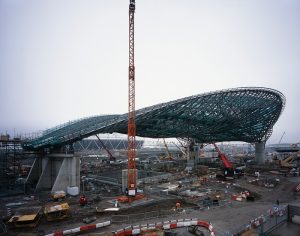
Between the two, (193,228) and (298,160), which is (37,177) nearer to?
(193,228)

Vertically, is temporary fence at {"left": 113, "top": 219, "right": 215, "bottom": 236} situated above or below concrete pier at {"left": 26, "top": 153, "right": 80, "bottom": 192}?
below

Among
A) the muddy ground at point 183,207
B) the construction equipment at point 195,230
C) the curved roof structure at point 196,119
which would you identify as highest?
the curved roof structure at point 196,119

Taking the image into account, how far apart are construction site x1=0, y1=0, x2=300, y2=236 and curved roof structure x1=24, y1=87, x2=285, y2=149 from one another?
325 millimetres

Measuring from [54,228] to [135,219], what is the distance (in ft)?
28.7

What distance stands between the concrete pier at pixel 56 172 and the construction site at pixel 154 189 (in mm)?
187

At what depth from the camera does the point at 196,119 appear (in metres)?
74.3

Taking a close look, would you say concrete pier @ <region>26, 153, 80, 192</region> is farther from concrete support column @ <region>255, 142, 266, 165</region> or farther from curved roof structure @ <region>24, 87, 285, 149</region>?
concrete support column @ <region>255, 142, 266, 165</region>

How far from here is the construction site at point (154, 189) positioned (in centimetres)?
2738

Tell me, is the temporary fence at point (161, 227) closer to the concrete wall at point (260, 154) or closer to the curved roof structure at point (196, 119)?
the curved roof structure at point (196, 119)

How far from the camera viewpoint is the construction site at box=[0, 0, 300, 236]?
27.4 m

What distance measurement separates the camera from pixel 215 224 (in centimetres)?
2725

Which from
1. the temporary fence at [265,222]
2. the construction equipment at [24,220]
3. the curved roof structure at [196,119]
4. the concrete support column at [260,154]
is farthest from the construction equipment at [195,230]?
the concrete support column at [260,154]

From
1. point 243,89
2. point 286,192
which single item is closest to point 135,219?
point 286,192

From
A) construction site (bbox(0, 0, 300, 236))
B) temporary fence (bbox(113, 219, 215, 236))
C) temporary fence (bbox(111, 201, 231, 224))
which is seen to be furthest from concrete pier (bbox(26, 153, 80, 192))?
temporary fence (bbox(113, 219, 215, 236))
